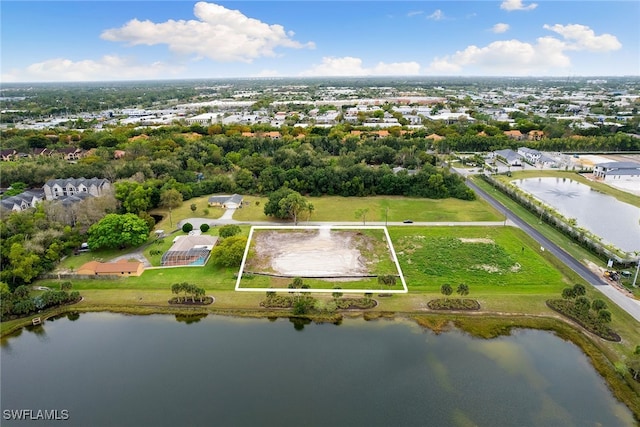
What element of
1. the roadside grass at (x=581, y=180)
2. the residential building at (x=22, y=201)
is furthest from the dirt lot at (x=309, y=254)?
the roadside grass at (x=581, y=180)

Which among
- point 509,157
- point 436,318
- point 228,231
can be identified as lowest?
point 436,318

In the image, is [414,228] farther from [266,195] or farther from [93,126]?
[93,126]

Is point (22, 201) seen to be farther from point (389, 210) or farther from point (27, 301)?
point (389, 210)

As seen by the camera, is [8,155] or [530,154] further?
[530,154]

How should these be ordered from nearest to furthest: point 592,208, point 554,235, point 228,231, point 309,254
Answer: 1. point 309,254
2. point 228,231
3. point 554,235
4. point 592,208

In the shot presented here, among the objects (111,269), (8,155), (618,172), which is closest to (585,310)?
(111,269)

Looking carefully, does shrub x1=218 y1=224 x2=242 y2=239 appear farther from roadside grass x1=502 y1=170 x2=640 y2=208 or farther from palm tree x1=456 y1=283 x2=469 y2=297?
roadside grass x1=502 y1=170 x2=640 y2=208

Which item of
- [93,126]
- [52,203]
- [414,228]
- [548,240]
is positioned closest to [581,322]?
[548,240]

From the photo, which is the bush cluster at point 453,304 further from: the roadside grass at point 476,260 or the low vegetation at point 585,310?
the low vegetation at point 585,310
